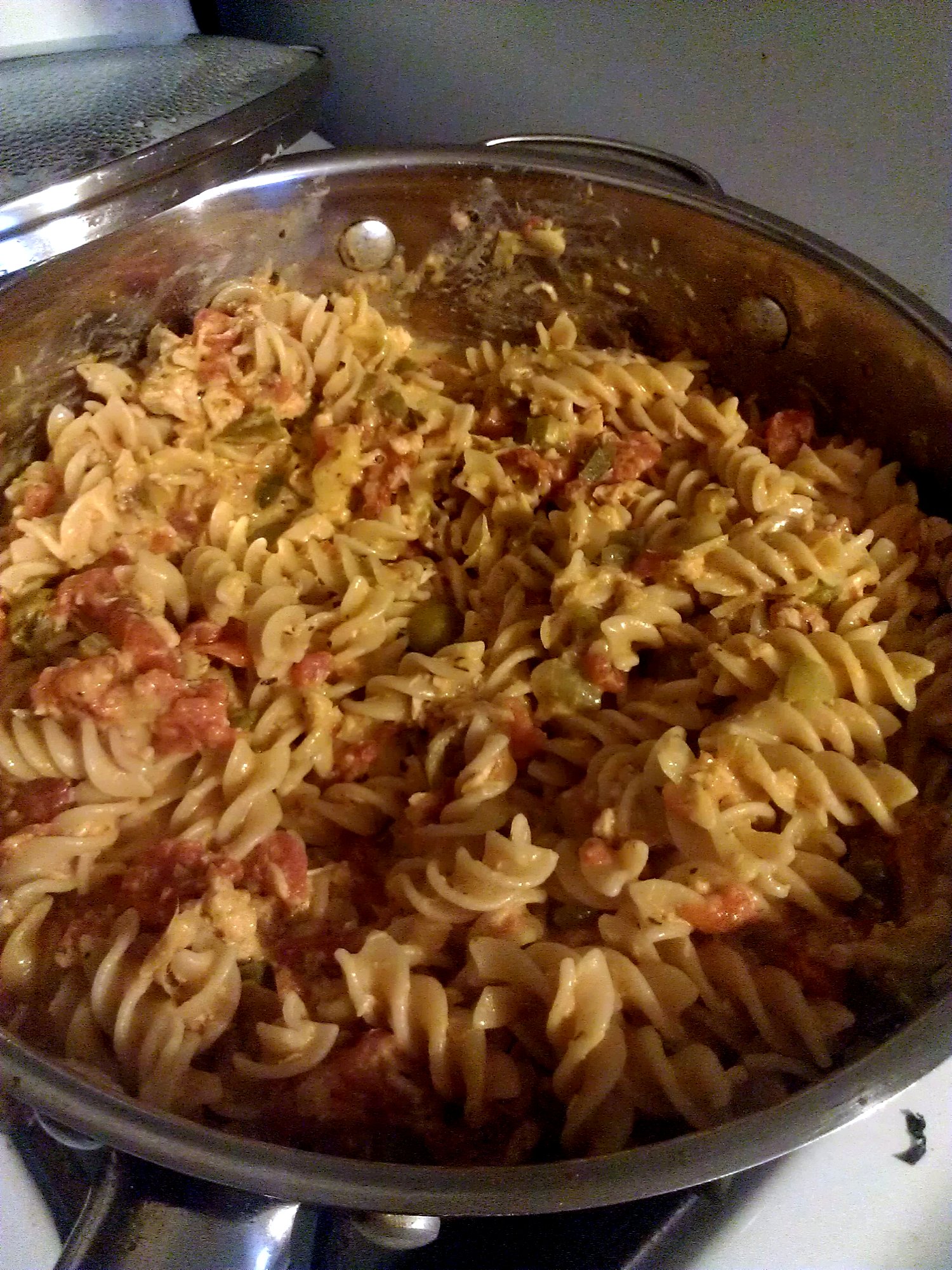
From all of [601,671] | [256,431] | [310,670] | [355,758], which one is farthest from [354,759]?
[256,431]

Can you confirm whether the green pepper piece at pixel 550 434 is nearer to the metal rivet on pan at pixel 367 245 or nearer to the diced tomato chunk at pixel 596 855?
the metal rivet on pan at pixel 367 245

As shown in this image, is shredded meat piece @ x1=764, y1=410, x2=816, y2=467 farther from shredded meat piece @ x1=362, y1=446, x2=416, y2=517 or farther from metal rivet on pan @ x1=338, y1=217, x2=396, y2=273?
metal rivet on pan @ x1=338, y1=217, x2=396, y2=273

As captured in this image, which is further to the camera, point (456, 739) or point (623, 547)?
point (623, 547)

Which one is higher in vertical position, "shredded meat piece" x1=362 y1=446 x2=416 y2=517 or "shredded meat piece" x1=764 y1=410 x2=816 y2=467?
"shredded meat piece" x1=764 y1=410 x2=816 y2=467

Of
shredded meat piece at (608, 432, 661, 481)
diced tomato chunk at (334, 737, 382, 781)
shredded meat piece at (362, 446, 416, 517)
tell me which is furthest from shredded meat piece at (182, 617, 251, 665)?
shredded meat piece at (608, 432, 661, 481)

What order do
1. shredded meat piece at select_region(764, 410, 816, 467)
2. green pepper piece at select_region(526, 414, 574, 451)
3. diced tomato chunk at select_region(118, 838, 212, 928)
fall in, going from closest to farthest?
1. diced tomato chunk at select_region(118, 838, 212, 928)
2. shredded meat piece at select_region(764, 410, 816, 467)
3. green pepper piece at select_region(526, 414, 574, 451)

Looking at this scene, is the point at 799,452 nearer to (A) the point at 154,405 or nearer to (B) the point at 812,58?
(B) the point at 812,58

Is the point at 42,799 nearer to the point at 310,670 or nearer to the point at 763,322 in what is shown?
the point at 310,670
